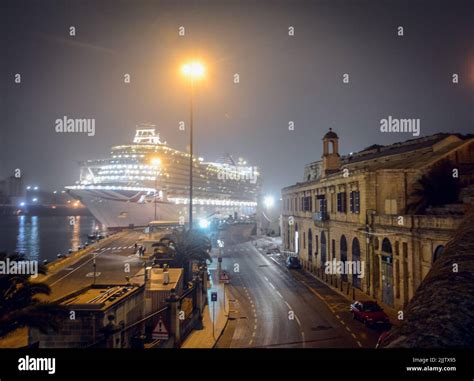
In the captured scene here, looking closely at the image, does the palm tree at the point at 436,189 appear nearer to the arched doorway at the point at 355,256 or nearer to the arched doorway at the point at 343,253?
the arched doorway at the point at 355,256

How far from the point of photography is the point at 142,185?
84.4m

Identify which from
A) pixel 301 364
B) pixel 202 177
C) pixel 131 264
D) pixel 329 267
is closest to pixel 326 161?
pixel 329 267

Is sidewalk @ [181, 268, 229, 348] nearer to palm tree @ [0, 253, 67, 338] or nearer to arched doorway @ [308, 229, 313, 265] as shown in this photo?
palm tree @ [0, 253, 67, 338]

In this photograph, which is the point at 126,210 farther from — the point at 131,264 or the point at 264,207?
the point at 131,264

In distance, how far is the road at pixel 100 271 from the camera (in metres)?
22.6

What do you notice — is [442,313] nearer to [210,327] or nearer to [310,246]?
[210,327]

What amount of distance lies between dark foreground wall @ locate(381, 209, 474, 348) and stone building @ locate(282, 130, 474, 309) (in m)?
14.1

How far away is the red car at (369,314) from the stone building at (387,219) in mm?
2908

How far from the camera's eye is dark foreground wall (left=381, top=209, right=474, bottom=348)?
394cm

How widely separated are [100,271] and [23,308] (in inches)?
716

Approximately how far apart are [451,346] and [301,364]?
82.3 inches

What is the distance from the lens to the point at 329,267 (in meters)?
34.2

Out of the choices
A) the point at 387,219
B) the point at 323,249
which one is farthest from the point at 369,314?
the point at 323,249

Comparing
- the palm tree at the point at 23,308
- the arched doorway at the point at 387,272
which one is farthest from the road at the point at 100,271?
the arched doorway at the point at 387,272
